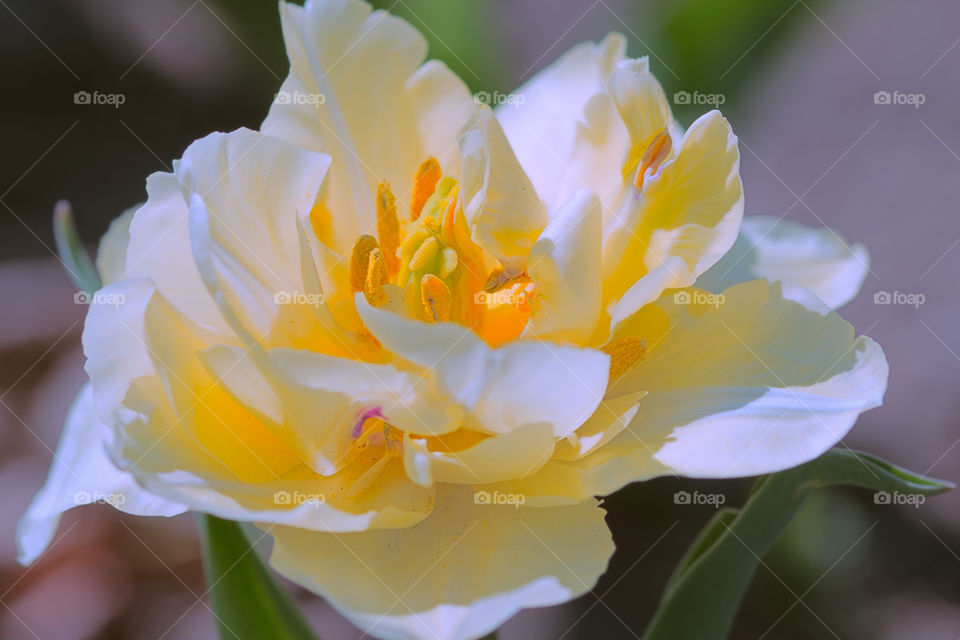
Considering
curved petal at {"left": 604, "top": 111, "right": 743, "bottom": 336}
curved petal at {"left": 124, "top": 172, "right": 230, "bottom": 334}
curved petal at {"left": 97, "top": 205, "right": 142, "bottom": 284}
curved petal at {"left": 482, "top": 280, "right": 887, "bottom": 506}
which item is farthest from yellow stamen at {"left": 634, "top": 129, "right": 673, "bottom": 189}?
curved petal at {"left": 97, "top": 205, "right": 142, "bottom": 284}

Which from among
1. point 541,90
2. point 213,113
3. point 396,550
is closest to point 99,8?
point 213,113

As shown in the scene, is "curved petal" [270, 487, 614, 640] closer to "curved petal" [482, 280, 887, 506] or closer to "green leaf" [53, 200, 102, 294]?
"curved petal" [482, 280, 887, 506]

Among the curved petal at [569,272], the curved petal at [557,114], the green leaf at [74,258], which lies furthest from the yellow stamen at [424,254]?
the green leaf at [74,258]

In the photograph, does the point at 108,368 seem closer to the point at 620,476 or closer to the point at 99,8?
the point at 620,476

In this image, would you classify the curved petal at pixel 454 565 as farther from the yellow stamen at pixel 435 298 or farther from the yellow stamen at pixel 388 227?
the yellow stamen at pixel 388 227

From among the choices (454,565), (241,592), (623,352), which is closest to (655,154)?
(623,352)

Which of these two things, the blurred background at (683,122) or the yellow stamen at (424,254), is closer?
the yellow stamen at (424,254)
